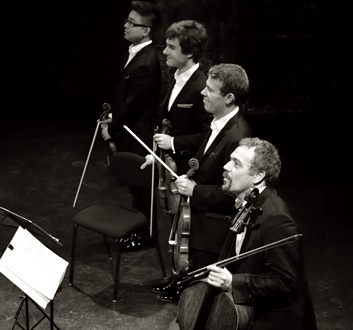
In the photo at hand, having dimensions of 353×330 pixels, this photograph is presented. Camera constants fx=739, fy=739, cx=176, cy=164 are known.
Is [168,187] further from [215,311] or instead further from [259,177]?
[215,311]

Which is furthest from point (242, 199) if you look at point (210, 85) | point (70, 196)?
point (70, 196)

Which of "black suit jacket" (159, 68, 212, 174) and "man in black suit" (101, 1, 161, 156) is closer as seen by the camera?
"black suit jacket" (159, 68, 212, 174)

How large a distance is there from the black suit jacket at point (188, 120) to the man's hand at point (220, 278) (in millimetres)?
1391

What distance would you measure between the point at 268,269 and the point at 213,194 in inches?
33.8

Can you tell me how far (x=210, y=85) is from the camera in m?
3.78

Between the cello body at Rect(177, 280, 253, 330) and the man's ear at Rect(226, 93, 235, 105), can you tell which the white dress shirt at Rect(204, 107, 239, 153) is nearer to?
the man's ear at Rect(226, 93, 235, 105)

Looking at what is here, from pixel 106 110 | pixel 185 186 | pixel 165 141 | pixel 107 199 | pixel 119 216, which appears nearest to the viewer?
pixel 185 186

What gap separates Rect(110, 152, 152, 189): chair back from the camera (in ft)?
15.1

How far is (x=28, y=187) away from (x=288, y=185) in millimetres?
2149

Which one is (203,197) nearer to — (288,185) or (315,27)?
(288,185)

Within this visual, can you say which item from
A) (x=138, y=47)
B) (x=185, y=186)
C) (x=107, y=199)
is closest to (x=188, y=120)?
(x=185, y=186)

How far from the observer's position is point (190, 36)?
4.27 metres

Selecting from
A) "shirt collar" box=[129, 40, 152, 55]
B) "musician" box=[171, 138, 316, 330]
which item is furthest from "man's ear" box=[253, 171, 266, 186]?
"shirt collar" box=[129, 40, 152, 55]

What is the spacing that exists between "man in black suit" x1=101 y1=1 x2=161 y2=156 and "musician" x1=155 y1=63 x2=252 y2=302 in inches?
43.5
